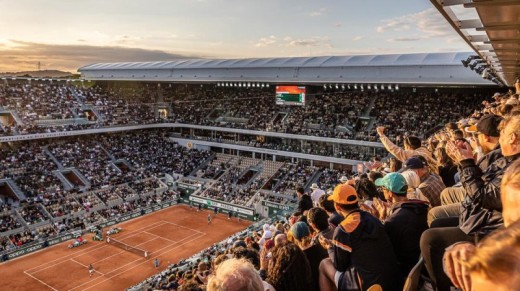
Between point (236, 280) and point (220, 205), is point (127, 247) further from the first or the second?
point (236, 280)

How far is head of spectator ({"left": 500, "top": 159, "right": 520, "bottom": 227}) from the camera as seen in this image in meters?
2.03

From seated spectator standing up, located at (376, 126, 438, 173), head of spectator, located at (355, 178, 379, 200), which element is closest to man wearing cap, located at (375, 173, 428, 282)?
head of spectator, located at (355, 178, 379, 200)

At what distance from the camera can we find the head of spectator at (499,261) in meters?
1.58

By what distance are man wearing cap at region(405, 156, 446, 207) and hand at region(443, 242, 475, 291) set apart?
13.1 feet

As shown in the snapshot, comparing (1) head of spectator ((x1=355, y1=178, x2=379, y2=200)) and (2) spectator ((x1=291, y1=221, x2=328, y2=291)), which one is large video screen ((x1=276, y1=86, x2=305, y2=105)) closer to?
(1) head of spectator ((x1=355, y1=178, x2=379, y2=200))

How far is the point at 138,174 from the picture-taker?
141 ft

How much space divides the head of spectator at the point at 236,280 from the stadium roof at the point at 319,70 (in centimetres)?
3654

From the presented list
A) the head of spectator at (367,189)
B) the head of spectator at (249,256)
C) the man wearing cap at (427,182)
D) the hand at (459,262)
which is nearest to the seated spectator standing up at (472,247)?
the hand at (459,262)

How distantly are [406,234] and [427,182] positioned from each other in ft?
5.92

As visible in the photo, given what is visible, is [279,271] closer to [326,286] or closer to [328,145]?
[326,286]

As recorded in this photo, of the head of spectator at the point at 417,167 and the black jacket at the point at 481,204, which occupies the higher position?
the black jacket at the point at 481,204

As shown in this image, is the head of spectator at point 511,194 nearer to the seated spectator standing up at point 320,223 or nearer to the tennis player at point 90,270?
the seated spectator standing up at point 320,223

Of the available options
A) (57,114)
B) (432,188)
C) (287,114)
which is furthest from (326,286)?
(57,114)

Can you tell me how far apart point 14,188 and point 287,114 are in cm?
2964
